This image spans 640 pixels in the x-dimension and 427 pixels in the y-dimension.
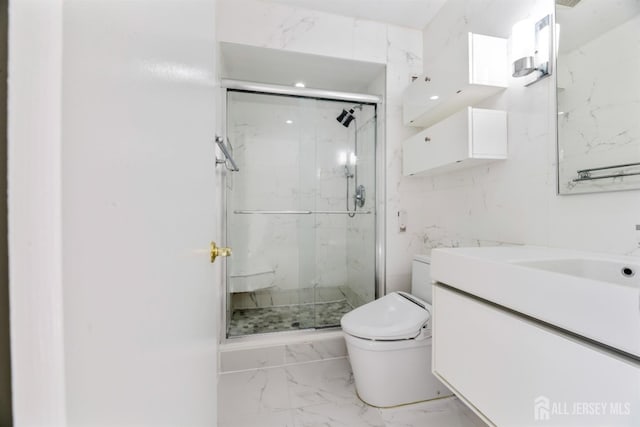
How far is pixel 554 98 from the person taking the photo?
110 cm

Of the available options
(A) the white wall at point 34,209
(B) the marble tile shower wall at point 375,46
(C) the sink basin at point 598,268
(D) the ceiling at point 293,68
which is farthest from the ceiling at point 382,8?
(A) the white wall at point 34,209

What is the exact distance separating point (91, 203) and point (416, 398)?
165 centimetres

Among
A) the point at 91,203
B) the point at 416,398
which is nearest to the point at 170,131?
the point at 91,203

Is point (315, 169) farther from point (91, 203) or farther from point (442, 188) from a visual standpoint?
point (91, 203)

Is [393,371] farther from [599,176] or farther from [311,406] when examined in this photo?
[599,176]

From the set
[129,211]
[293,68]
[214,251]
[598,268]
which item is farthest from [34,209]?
[293,68]

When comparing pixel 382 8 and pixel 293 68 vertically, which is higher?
pixel 382 8

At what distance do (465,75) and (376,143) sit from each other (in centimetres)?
85

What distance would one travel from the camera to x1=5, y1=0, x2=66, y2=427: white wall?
157mm

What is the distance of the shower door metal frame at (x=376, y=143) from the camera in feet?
6.02

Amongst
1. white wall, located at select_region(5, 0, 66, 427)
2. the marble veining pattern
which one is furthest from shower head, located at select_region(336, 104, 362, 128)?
white wall, located at select_region(5, 0, 66, 427)

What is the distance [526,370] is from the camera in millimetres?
712

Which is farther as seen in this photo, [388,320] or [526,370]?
[388,320]

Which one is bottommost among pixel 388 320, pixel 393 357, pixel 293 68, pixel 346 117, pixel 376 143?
pixel 393 357
